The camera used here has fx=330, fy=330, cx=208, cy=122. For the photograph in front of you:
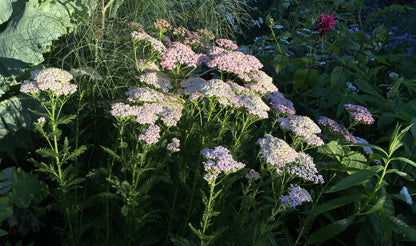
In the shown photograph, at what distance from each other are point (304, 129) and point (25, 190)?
1.38 meters

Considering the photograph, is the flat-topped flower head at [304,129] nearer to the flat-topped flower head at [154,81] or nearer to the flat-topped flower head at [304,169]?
the flat-topped flower head at [304,169]

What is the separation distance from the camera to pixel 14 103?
1920 millimetres

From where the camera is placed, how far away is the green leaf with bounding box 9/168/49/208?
1570 mm

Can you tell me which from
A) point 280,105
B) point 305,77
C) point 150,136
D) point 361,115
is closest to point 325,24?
point 305,77

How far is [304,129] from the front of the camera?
5.30 ft

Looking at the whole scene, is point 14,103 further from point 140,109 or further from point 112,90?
point 140,109

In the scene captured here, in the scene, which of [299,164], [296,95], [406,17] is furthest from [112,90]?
[406,17]

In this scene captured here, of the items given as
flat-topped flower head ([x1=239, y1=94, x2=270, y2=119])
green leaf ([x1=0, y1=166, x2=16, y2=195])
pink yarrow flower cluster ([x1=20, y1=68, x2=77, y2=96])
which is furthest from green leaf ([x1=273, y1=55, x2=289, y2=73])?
green leaf ([x1=0, y1=166, x2=16, y2=195])

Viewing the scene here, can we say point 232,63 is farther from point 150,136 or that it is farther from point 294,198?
point 294,198

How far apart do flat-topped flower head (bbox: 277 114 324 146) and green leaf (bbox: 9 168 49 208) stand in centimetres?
122

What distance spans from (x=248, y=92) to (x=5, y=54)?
4.74 feet

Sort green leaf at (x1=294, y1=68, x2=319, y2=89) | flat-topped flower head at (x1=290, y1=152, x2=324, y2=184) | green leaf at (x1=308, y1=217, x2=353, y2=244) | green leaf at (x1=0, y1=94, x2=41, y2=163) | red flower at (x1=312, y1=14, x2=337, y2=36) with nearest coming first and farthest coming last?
1. flat-topped flower head at (x1=290, y1=152, x2=324, y2=184)
2. green leaf at (x1=308, y1=217, x2=353, y2=244)
3. green leaf at (x1=0, y1=94, x2=41, y2=163)
4. red flower at (x1=312, y1=14, x2=337, y2=36)
5. green leaf at (x1=294, y1=68, x2=319, y2=89)

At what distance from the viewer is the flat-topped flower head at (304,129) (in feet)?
5.19

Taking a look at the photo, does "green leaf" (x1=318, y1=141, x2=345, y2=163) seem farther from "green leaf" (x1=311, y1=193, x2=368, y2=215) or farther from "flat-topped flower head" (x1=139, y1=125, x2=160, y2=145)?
"flat-topped flower head" (x1=139, y1=125, x2=160, y2=145)
